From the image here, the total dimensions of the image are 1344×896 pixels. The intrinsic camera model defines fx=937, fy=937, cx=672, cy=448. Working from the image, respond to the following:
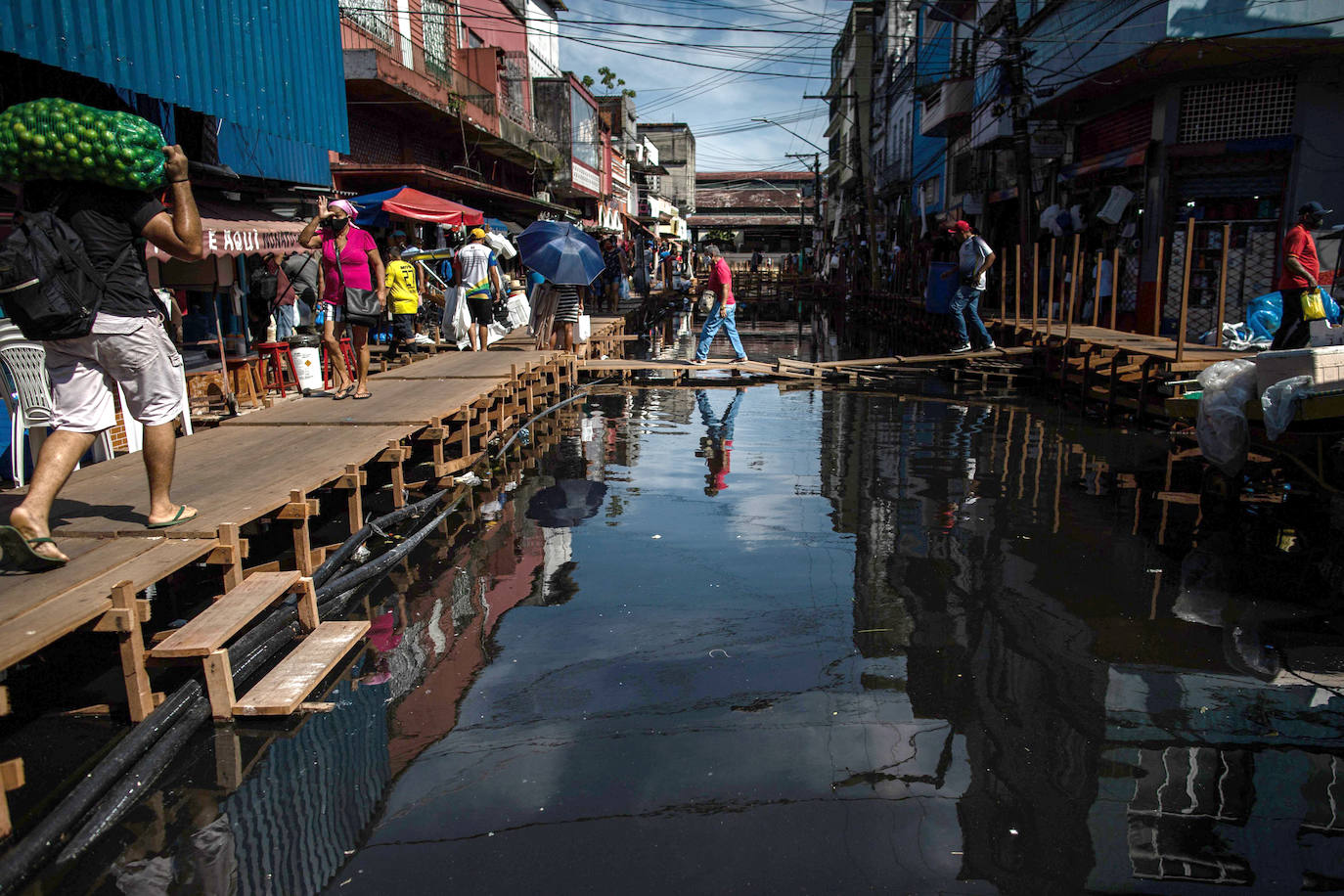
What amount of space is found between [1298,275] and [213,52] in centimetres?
1095

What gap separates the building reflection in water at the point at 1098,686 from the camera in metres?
2.83

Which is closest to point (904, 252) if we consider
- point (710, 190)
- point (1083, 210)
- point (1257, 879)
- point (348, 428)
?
point (1083, 210)

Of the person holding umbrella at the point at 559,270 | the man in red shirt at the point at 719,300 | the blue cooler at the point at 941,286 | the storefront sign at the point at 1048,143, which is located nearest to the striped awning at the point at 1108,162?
the storefront sign at the point at 1048,143


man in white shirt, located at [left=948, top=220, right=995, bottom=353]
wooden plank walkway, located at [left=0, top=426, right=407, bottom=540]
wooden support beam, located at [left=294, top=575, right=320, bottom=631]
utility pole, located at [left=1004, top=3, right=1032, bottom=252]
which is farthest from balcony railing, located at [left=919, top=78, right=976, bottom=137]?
wooden support beam, located at [left=294, top=575, right=320, bottom=631]

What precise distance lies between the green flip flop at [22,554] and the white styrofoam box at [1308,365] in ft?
22.5

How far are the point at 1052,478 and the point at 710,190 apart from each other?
83.3 metres

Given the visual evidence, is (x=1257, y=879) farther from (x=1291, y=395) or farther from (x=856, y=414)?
(x=856, y=414)

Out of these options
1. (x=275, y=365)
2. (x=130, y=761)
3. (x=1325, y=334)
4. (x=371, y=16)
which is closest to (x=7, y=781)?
(x=130, y=761)

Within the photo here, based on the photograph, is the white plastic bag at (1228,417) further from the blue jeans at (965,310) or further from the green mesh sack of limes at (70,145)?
the blue jeans at (965,310)

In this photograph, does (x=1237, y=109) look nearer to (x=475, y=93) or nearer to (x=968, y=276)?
(x=968, y=276)

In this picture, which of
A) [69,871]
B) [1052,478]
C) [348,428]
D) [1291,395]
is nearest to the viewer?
[69,871]

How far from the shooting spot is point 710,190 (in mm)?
87312

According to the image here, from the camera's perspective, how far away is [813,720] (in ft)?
11.7

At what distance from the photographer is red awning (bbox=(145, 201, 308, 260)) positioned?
830 cm
